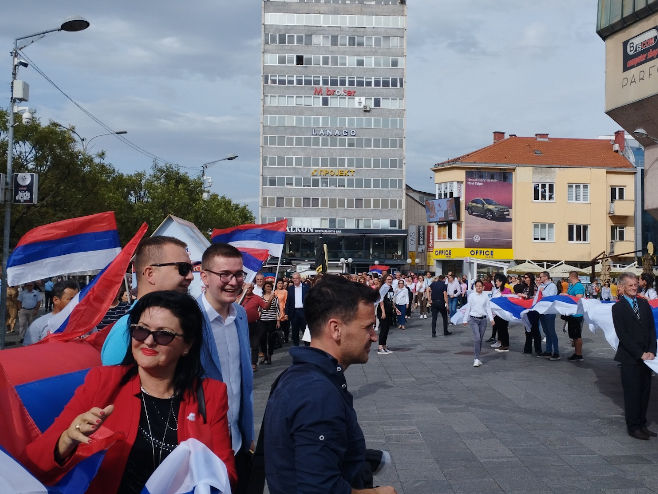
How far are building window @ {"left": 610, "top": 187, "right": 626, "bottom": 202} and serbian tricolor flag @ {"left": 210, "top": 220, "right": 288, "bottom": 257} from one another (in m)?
65.7

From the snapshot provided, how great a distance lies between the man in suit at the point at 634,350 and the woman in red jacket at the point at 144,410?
273 inches

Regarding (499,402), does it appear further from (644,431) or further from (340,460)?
(340,460)

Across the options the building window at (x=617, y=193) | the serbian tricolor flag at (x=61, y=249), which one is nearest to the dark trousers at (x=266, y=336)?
the serbian tricolor flag at (x=61, y=249)

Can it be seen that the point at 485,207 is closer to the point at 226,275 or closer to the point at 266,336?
the point at 266,336

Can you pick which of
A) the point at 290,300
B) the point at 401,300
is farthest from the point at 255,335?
the point at 401,300

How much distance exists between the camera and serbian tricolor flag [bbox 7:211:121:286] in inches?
247

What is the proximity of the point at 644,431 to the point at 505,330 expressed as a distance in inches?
403

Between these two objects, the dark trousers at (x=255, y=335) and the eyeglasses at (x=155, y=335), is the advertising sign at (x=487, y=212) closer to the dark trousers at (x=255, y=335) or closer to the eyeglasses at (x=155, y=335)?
the dark trousers at (x=255, y=335)

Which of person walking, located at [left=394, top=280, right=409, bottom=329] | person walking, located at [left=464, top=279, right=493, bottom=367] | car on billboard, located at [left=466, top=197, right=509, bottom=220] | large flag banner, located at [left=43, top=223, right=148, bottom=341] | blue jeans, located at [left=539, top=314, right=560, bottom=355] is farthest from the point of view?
car on billboard, located at [left=466, top=197, right=509, bottom=220]

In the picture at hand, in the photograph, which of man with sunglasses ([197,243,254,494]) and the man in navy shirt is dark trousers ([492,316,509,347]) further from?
the man in navy shirt

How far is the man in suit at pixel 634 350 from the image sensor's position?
8898 mm

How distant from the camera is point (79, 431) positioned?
270cm

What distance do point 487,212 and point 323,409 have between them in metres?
70.2

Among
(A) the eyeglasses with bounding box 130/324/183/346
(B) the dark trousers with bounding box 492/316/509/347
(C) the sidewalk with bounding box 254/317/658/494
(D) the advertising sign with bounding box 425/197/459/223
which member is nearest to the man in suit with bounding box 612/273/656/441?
(C) the sidewalk with bounding box 254/317/658/494
